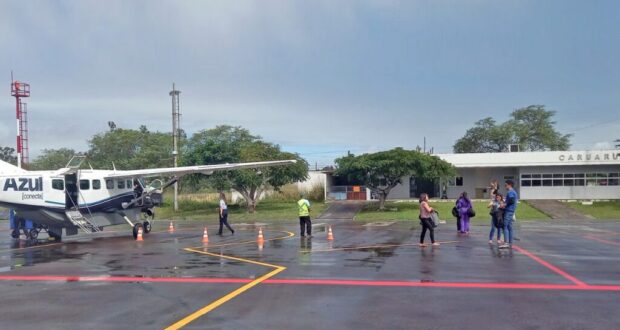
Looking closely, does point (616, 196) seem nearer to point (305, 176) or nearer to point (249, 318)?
point (305, 176)

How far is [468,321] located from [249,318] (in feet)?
9.33

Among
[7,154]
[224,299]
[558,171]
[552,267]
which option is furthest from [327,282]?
[7,154]

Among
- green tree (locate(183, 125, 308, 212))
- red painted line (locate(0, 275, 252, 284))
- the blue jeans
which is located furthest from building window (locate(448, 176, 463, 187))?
red painted line (locate(0, 275, 252, 284))

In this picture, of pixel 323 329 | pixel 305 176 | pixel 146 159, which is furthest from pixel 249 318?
pixel 146 159

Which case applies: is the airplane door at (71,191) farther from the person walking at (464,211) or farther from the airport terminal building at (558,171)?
the airport terminal building at (558,171)

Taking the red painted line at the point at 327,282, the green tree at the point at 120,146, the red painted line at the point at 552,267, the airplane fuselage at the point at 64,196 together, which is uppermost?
the green tree at the point at 120,146

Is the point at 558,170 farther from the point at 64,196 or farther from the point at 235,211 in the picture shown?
the point at 64,196

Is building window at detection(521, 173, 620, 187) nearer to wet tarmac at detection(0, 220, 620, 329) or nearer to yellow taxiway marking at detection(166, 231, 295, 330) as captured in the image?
wet tarmac at detection(0, 220, 620, 329)

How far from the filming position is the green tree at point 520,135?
71.4 m

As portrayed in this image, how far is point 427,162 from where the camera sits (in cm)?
3591

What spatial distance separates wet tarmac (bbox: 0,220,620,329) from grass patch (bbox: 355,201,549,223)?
16.3m

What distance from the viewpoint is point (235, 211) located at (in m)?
40.0

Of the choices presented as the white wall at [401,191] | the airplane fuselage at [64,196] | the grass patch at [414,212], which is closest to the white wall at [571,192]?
the grass patch at [414,212]

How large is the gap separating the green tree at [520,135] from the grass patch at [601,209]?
3202 cm
